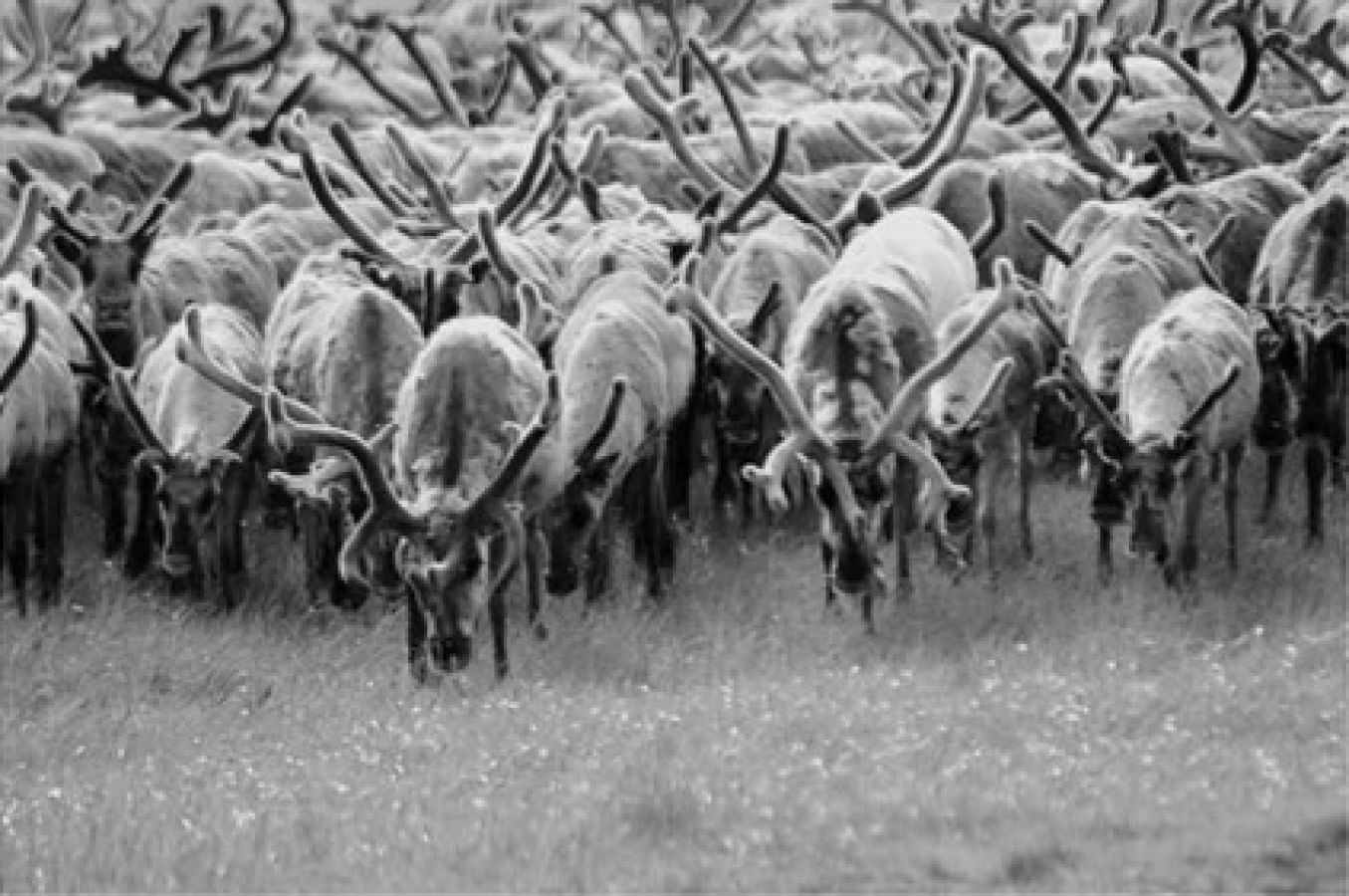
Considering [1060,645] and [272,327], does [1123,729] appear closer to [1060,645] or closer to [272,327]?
[1060,645]

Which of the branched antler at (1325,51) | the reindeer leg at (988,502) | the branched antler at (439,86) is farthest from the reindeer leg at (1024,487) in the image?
the branched antler at (439,86)

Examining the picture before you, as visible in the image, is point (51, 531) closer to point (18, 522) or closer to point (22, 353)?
point (18, 522)

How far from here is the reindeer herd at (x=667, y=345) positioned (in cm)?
1557

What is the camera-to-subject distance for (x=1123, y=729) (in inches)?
497

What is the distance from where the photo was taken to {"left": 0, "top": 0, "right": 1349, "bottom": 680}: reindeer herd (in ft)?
51.1

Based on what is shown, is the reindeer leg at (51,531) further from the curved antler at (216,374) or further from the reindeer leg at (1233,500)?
the reindeer leg at (1233,500)

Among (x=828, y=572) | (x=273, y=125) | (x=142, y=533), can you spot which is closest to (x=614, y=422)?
(x=828, y=572)

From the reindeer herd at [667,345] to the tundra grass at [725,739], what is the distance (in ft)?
1.19

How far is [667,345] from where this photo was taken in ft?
56.6

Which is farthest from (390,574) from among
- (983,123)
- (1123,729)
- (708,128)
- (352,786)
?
(708,128)

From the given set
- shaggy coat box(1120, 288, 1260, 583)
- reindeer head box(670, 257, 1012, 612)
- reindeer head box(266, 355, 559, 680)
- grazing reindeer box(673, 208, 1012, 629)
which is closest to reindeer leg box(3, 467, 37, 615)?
reindeer head box(266, 355, 559, 680)

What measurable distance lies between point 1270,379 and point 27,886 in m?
8.37

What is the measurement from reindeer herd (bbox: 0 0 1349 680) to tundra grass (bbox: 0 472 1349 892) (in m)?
0.36

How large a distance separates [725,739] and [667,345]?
187 inches
